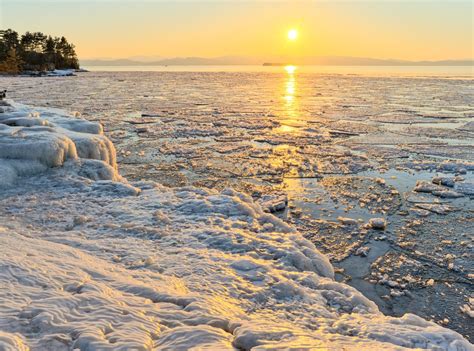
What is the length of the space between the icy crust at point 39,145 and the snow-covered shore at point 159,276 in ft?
0.16

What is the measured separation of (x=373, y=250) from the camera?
7820 millimetres

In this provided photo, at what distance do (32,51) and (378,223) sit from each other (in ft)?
366

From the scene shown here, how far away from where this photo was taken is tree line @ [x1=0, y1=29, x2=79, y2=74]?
285 ft

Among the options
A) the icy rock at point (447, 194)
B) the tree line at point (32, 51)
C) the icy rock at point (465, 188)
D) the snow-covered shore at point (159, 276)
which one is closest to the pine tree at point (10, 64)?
the tree line at point (32, 51)

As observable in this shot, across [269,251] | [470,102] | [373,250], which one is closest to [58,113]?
[269,251]

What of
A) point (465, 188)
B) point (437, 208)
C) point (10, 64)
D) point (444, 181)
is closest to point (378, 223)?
point (437, 208)

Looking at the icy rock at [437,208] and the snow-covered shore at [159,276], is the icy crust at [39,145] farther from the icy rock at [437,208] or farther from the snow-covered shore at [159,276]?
the icy rock at [437,208]

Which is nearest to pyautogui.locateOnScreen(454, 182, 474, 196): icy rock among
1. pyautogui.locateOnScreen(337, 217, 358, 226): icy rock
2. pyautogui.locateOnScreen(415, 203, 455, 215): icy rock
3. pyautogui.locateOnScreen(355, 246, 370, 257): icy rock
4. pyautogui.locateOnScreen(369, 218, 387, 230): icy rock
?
pyautogui.locateOnScreen(415, 203, 455, 215): icy rock

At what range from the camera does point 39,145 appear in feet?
32.5

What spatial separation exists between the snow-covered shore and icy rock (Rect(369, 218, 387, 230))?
240 centimetres

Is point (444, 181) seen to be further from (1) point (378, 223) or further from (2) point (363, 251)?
(2) point (363, 251)

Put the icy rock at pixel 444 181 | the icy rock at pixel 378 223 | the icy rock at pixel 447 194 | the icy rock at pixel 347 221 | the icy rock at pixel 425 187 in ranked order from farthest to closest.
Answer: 1. the icy rock at pixel 444 181
2. the icy rock at pixel 425 187
3. the icy rock at pixel 447 194
4. the icy rock at pixel 347 221
5. the icy rock at pixel 378 223

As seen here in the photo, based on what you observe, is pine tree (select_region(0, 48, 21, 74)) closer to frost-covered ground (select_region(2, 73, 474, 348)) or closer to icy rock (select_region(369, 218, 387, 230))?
frost-covered ground (select_region(2, 73, 474, 348))

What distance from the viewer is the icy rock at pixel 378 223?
28.6 ft
